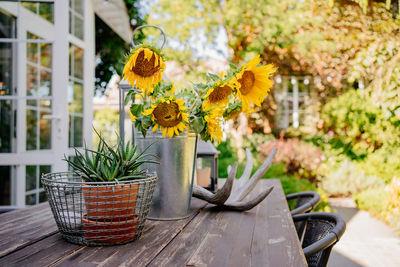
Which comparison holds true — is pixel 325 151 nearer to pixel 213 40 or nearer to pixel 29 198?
pixel 213 40

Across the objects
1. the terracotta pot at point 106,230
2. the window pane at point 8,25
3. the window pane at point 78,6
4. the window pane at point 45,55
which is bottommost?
the terracotta pot at point 106,230

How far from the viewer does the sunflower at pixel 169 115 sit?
1.04 meters

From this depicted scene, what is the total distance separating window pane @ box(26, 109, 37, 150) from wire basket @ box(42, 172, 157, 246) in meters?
2.28

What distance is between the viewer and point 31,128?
2.98 meters

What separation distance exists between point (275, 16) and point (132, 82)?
6.25 metres

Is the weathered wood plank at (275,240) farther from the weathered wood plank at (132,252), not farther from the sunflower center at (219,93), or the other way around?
the sunflower center at (219,93)

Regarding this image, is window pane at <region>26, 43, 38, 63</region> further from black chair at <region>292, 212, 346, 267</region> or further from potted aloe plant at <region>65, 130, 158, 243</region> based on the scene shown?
black chair at <region>292, 212, 346, 267</region>

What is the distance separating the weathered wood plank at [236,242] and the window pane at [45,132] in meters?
2.12

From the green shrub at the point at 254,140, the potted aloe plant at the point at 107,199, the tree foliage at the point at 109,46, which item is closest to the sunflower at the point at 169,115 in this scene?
the potted aloe plant at the point at 107,199

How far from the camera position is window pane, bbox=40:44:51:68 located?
116 inches

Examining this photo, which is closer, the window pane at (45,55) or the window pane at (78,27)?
the window pane at (45,55)

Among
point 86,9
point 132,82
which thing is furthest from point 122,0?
point 132,82

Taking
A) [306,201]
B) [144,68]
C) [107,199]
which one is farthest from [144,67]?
[306,201]

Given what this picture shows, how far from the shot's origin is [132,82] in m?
1.06
